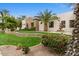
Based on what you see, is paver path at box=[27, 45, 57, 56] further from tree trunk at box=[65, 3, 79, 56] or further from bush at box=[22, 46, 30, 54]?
tree trunk at box=[65, 3, 79, 56]

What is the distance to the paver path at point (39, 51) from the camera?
4.05m

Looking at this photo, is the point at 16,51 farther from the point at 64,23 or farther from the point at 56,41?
the point at 64,23

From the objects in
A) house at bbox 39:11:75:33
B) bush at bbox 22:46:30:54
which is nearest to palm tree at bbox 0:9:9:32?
bush at bbox 22:46:30:54

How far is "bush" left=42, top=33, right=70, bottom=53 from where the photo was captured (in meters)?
4.02

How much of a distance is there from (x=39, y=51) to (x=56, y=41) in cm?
29

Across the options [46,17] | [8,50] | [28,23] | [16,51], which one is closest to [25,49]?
[16,51]

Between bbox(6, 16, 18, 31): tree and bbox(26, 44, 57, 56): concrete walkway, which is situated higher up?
bbox(6, 16, 18, 31): tree

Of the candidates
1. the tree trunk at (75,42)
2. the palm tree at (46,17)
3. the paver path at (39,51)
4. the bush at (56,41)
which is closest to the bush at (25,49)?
the paver path at (39,51)

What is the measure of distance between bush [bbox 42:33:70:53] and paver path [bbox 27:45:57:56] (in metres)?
0.06

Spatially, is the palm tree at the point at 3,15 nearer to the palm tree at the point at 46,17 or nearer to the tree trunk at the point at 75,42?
the palm tree at the point at 46,17

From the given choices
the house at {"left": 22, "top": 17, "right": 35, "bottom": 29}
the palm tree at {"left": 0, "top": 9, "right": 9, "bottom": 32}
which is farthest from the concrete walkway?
the palm tree at {"left": 0, "top": 9, "right": 9, "bottom": 32}

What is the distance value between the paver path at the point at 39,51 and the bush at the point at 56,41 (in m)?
0.06

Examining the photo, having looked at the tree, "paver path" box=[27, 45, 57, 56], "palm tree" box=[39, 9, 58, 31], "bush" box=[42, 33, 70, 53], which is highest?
"palm tree" box=[39, 9, 58, 31]

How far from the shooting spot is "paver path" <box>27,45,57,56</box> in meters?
4.05
